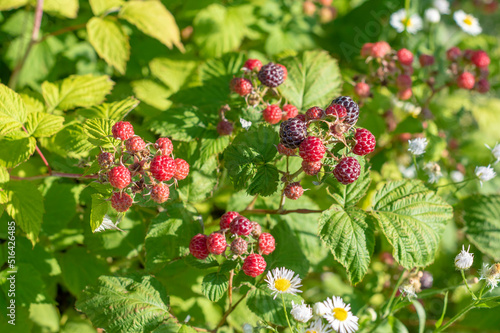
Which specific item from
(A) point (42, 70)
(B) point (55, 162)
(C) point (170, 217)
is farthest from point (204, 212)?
(A) point (42, 70)

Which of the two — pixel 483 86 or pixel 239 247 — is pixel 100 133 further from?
pixel 483 86

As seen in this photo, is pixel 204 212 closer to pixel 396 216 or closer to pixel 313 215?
pixel 313 215

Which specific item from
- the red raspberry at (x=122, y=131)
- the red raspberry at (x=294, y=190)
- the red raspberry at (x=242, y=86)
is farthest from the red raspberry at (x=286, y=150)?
the red raspberry at (x=122, y=131)

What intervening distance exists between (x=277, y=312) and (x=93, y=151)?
1.03m

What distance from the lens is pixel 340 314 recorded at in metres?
1.65

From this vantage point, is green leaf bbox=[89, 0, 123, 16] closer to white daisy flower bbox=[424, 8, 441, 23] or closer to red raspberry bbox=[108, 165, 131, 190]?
red raspberry bbox=[108, 165, 131, 190]

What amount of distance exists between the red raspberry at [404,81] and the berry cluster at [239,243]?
1.38m

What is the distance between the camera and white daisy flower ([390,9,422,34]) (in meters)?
3.12

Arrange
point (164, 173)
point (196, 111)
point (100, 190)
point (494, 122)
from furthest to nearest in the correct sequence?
point (494, 122) < point (196, 111) < point (100, 190) < point (164, 173)

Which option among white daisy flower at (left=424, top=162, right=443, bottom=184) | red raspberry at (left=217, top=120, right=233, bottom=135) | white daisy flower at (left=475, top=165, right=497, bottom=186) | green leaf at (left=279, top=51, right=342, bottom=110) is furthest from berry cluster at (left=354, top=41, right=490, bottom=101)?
red raspberry at (left=217, top=120, right=233, bottom=135)

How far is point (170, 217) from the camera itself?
1847 mm

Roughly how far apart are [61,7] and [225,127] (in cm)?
137

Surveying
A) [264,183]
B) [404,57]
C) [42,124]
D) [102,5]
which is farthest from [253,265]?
[102,5]

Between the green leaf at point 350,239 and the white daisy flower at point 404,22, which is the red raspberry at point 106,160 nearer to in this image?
the green leaf at point 350,239
